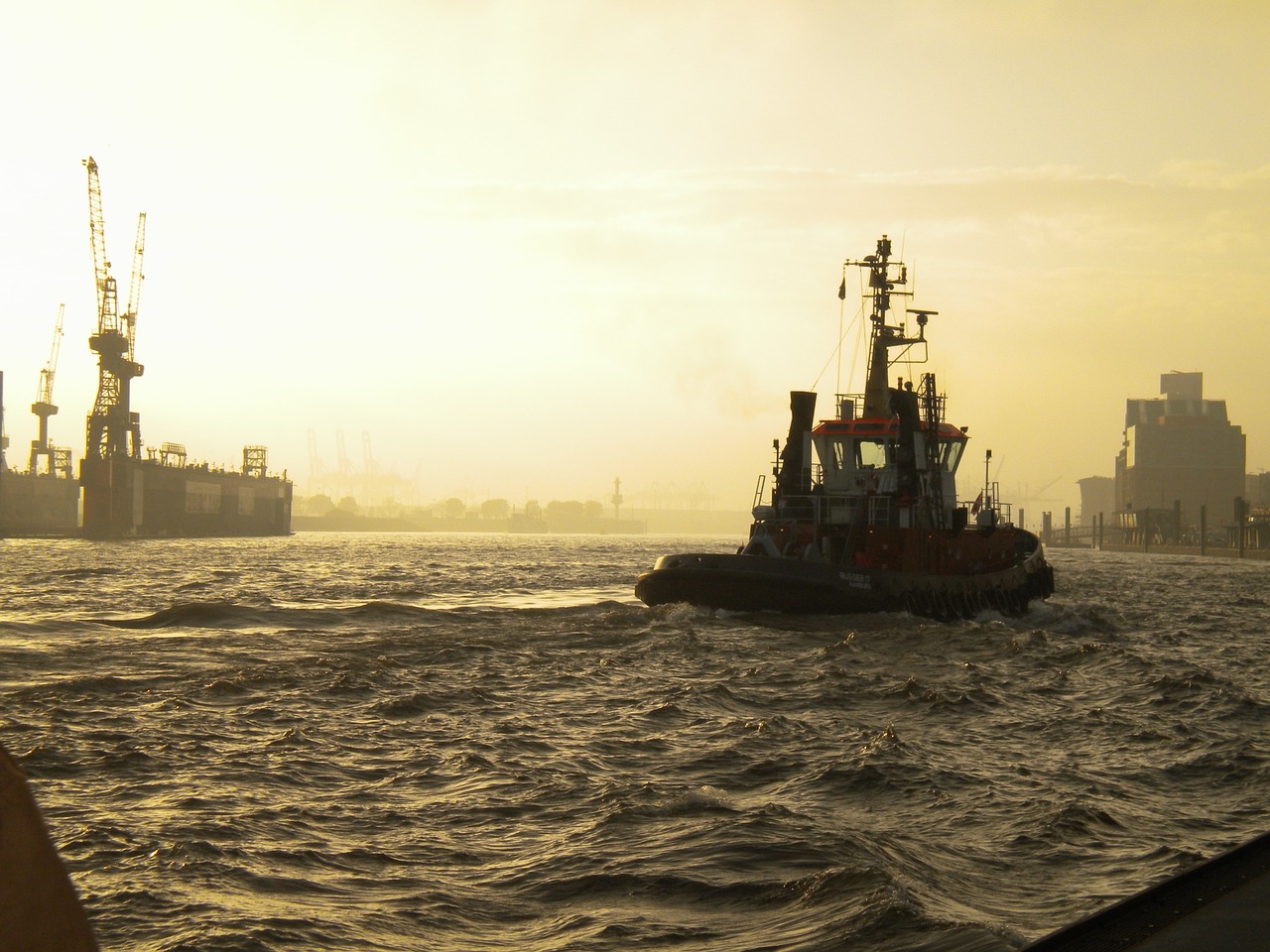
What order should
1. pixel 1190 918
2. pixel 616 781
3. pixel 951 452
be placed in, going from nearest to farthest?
pixel 1190 918 < pixel 616 781 < pixel 951 452

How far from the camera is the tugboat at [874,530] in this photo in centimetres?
2844

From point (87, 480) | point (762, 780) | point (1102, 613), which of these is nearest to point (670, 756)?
point (762, 780)

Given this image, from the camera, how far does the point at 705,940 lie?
298 inches

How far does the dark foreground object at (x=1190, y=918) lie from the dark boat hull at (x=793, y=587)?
21730 millimetres

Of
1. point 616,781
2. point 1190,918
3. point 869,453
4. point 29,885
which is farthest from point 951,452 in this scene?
point 29,885

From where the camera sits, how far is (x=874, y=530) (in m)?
30.5

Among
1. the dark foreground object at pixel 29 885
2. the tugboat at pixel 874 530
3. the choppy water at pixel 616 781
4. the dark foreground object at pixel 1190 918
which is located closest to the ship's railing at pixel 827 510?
the tugboat at pixel 874 530

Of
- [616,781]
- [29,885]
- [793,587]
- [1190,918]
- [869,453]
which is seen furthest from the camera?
[869,453]

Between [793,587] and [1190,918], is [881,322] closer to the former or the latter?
[793,587]

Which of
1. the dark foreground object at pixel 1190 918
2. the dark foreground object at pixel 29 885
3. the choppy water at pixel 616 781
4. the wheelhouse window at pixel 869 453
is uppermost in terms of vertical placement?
the wheelhouse window at pixel 869 453

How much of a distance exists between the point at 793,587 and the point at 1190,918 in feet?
74.1

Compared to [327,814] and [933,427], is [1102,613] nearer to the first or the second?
[933,427]

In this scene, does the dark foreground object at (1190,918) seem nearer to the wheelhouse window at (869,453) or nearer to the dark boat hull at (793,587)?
the dark boat hull at (793,587)

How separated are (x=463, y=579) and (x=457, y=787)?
4063 cm
